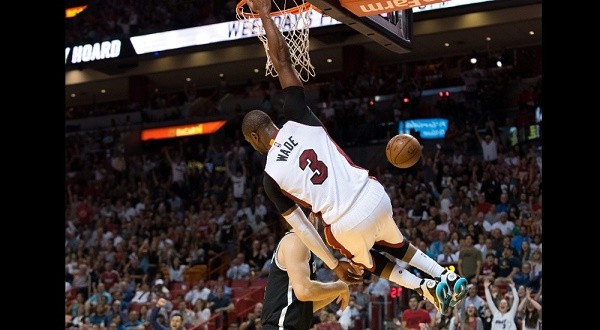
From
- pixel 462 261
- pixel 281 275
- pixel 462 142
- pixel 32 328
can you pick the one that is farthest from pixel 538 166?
pixel 32 328

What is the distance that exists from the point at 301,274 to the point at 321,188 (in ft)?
1.82

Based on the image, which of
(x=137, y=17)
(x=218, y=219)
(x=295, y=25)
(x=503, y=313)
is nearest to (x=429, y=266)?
(x=295, y=25)

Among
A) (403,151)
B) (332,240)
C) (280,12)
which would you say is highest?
(280,12)

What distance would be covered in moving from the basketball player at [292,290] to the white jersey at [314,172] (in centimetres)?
29

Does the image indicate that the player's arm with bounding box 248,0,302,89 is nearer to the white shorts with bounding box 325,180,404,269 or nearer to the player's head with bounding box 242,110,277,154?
the player's head with bounding box 242,110,277,154

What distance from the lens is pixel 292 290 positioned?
5.86 metres

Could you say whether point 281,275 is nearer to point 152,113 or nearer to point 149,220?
point 149,220

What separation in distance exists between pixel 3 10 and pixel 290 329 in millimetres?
3772

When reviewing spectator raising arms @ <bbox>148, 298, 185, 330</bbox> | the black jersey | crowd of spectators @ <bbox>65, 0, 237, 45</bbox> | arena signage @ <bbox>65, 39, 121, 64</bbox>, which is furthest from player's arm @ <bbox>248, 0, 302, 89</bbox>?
arena signage @ <bbox>65, 39, 121, 64</bbox>

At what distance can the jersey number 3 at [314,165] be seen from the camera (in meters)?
5.82

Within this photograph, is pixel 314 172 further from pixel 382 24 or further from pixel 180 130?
pixel 180 130

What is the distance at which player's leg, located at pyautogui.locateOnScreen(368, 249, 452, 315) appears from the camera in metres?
5.82

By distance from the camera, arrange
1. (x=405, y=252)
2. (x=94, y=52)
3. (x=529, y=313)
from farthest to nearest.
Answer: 1. (x=94, y=52)
2. (x=529, y=313)
3. (x=405, y=252)

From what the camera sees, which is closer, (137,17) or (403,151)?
(403,151)
